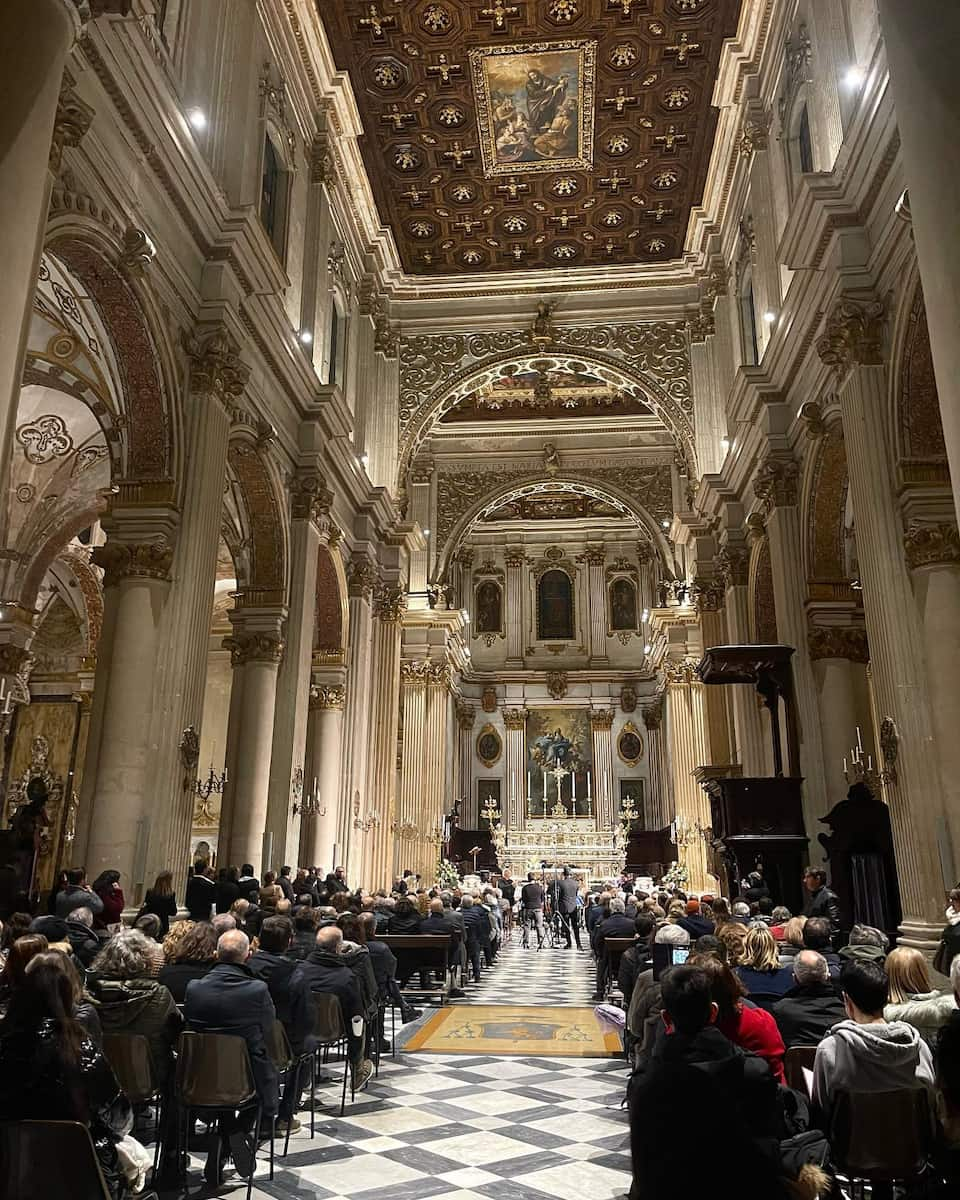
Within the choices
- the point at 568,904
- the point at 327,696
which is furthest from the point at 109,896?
the point at 568,904

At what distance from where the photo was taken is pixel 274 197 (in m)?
13.9

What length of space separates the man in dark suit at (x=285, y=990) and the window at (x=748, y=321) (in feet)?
41.8

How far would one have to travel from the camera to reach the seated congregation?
313 centimetres

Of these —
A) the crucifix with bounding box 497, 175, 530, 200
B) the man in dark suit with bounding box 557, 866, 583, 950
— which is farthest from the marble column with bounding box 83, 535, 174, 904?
the man in dark suit with bounding box 557, 866, 583, 950

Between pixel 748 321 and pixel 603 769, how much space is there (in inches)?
792

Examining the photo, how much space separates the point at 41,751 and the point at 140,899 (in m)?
13.4

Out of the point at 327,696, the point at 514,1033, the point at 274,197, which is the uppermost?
the point at 274,197

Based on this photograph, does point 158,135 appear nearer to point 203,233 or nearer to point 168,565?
point 203,233

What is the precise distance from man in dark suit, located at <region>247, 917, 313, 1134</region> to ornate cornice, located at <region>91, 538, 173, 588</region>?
4973 millimetres

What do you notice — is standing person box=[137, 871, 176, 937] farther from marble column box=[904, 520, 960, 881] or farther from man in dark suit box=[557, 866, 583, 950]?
man in dark suit box=[557, 866, 583, 950]

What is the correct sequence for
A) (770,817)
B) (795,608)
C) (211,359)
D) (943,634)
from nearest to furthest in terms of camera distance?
(943,634), (211,359), (770,817), (795,608)

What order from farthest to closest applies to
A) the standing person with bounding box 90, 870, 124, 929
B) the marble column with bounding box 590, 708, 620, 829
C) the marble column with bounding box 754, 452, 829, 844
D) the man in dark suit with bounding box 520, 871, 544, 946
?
the marble column with bounding box 590, 708, 620, 829, the man in dark suit with bounding box 520, 871, 544, 946, the marble column with bounding box 754, 452, 829, 844, the standing person with bounding box 90, 870, 124, 929

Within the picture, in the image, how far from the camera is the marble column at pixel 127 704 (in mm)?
8938

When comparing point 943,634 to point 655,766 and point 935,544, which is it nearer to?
point 935,544
